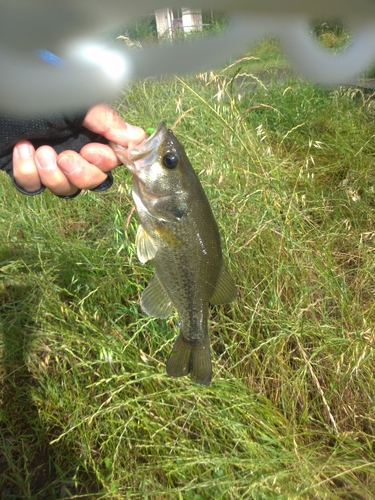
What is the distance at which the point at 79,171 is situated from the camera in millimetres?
1247

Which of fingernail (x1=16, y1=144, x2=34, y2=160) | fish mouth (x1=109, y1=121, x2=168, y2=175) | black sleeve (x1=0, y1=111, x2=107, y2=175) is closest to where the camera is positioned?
black sleeve (x1=0, y1=111, x2=107, y2=175)

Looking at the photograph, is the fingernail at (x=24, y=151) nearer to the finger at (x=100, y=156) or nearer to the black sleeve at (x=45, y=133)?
the black sleeve at (x=45, y=133)

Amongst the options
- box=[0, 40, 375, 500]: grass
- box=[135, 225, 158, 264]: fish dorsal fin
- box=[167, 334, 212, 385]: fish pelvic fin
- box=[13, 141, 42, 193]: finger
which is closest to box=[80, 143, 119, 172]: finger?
box=[13, 141, 42, 193]: finger

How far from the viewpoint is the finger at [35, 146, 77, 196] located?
47.4 inches

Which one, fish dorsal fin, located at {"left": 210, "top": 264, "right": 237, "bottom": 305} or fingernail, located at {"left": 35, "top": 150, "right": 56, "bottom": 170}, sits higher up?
fingernail, located at {"left": 35, "top": 150, "right": 56, "bottom": 170}

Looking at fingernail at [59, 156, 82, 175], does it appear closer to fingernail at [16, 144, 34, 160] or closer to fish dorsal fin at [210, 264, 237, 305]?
fingernail at [16, 144, 34, 160]

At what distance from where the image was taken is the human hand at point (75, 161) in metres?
1.20

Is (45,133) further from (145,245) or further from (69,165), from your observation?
(145,245)

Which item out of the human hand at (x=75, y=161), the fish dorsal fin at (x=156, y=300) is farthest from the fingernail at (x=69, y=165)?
the fish dorsal fin at (x=156, y=300)

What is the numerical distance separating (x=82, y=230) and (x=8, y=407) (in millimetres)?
1042

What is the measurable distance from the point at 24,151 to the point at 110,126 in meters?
0.24

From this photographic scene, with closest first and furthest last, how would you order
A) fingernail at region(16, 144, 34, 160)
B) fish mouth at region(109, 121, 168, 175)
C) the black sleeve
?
1. the black sleeve
2. fingernail at region(16, 144, 34, 160)
3. fish mouth at region(109, 121, 168, 175)

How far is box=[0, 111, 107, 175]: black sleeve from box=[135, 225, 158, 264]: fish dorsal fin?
1.06ft

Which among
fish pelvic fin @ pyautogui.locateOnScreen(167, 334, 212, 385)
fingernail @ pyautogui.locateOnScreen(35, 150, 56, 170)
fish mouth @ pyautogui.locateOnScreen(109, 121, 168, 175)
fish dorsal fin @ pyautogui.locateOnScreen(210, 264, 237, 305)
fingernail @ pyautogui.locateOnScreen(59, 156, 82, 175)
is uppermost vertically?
fingernail @ pyautogui.locateOnScreen(35, 150, 56, 170)
